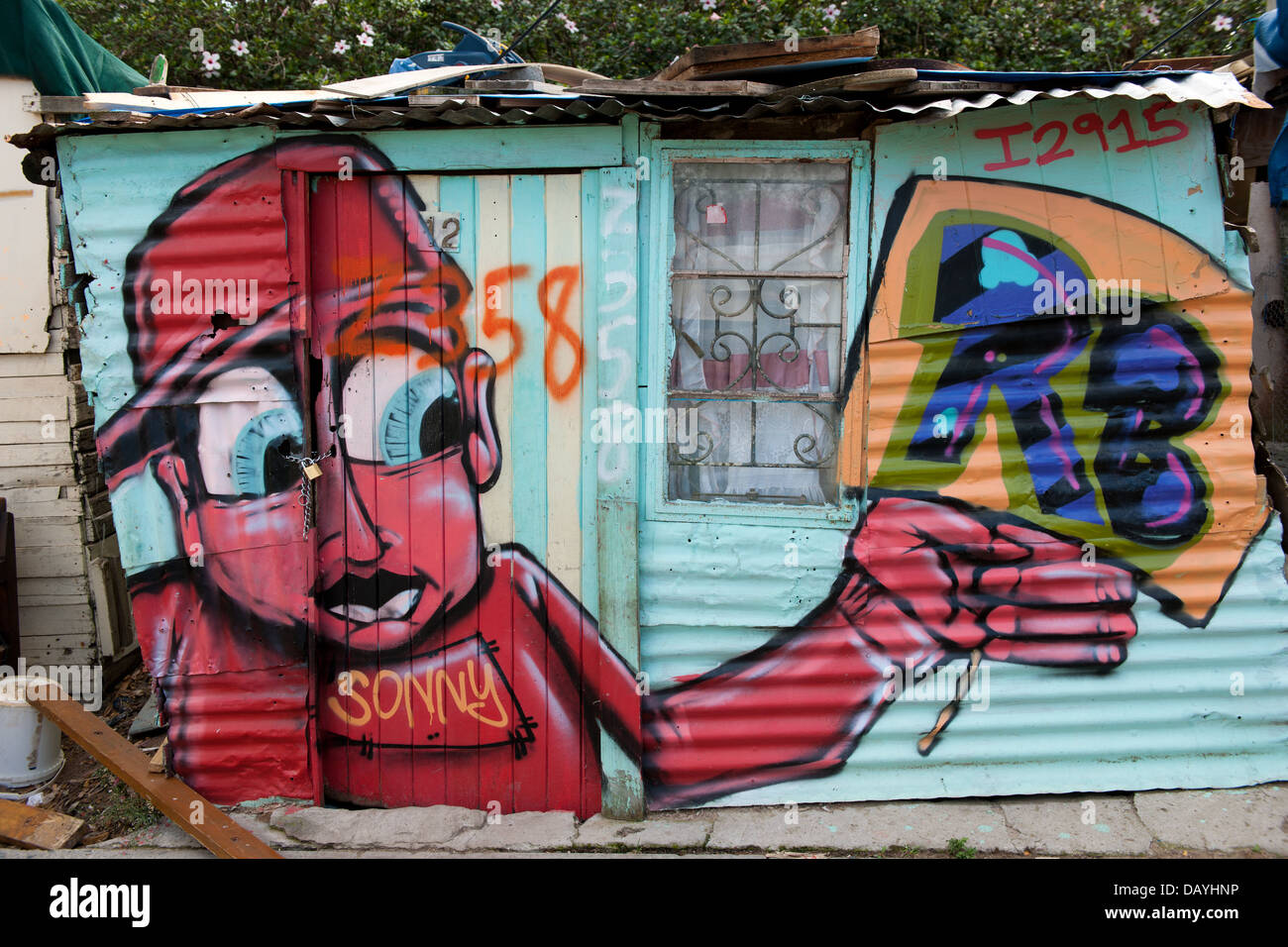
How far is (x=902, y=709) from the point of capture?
3.93 metres

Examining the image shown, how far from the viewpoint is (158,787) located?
386 centimetres

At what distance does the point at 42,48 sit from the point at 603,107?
379cm

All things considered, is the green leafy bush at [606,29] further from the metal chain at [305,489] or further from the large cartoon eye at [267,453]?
Answer: the metal chain at [305,489]

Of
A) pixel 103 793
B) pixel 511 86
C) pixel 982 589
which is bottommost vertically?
pixel 103 793

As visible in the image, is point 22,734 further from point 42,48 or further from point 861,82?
point 861,82

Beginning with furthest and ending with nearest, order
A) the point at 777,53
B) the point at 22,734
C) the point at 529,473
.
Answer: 1. the point at 22,734
2. the point at 529,473
3. the point at 777,53

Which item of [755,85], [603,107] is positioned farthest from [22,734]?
[755,85]

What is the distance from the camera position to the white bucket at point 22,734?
4109mm

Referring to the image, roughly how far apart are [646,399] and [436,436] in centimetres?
94

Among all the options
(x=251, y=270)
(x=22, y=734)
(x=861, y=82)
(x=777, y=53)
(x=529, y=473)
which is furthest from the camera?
(x=22, y=734)

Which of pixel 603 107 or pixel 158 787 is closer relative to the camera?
pixel 603 107

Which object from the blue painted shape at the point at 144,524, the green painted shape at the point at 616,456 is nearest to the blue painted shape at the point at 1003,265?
the green painted shape at the point at 616,456

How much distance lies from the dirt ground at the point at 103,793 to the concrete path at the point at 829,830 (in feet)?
0.59

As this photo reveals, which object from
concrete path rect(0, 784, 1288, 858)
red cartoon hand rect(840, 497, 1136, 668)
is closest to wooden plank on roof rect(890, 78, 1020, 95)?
red cartoon hand rect(840, 497, 1136, 668)
